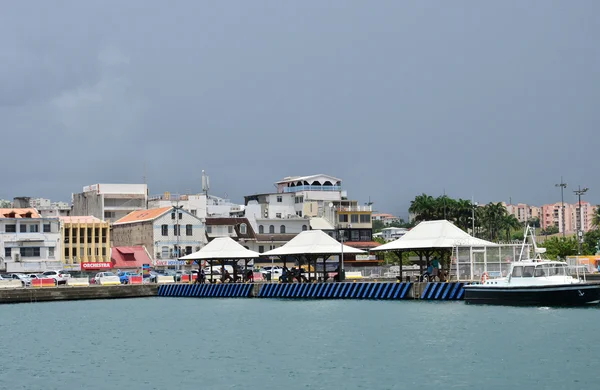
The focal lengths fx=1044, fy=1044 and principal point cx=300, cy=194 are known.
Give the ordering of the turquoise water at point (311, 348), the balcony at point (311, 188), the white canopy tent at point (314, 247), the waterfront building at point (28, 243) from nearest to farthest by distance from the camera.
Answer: the turquoise water at point (311, 348) → the white canopy tent at point (314, 247) → the waterfront building at point (28, 243) → the balcony at point (311, 188)

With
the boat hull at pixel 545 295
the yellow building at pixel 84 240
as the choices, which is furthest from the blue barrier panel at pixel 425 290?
the yellow building at pixel 84 240

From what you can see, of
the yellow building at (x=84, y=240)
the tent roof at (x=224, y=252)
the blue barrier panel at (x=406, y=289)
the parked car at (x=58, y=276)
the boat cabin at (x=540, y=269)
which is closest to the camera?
the boat cabin at (x=540, y=269)

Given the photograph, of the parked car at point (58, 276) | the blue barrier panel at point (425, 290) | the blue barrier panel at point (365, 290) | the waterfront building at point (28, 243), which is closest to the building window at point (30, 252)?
the waterfront building at point (28, 243)

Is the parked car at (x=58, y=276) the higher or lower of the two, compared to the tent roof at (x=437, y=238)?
lower

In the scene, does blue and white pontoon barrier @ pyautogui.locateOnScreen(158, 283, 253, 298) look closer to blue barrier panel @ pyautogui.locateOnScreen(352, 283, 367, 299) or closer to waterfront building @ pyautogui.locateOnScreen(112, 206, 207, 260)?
blue barrier panel @ pyautogui.locateOnScreen(352, 283, 367, 299)

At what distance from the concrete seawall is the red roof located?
2963 centimetres

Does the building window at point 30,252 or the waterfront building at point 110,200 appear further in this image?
the waterfront building at point 110,200

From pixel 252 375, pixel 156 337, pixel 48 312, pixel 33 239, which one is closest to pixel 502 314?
→ pixel 156 337

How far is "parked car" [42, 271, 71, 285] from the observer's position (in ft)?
314

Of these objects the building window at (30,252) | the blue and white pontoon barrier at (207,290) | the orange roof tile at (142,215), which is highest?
the orange roof tile at (142,215)

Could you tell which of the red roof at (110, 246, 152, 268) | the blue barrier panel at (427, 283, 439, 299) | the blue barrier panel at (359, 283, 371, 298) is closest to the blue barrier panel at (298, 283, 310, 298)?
the blue barrier panel at (359, 283, 371, 298)

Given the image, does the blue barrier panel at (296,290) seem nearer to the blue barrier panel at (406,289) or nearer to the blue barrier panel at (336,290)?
the blue barrier panel at (336,290)

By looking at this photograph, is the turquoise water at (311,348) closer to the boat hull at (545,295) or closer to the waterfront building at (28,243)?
the boat hull at (545,295)

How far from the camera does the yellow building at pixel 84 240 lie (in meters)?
121
